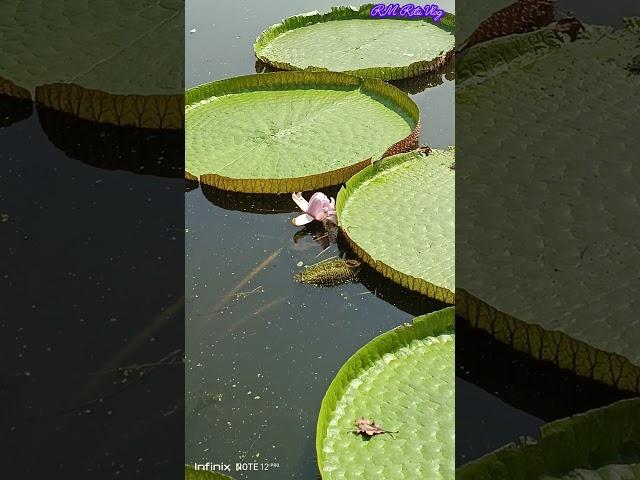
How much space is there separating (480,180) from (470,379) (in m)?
0.50

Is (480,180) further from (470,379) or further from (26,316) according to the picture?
(26,316)

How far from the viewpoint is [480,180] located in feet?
4.55

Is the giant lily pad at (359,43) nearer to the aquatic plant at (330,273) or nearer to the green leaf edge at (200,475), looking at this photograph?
the aquatic plant at (330,273)

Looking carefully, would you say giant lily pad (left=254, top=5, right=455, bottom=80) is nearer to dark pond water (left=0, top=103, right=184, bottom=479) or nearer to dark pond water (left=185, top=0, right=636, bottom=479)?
dark pond water (left=185, top=0, right=636, bottom=479)

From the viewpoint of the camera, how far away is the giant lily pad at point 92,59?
121 cm

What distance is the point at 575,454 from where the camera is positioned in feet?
2.04

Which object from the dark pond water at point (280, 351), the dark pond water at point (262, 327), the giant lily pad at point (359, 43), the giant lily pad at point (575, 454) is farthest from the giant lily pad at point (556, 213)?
the giant lily pad at point (359, 43)

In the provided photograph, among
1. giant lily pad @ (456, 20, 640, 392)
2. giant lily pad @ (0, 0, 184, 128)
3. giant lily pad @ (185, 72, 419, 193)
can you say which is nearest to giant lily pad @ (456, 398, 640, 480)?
giant lily pad @ (456, 20, 640, 392)

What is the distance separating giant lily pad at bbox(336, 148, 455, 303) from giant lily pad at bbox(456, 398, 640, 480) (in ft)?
2.08

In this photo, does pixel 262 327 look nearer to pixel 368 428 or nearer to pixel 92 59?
pixel 368 428

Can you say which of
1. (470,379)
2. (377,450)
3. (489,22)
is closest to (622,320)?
(470,379)

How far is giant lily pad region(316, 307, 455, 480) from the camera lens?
96 cm

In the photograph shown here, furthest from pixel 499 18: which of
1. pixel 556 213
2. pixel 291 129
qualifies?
pixel 556 213

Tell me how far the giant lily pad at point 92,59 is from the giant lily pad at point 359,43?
3.29ft
